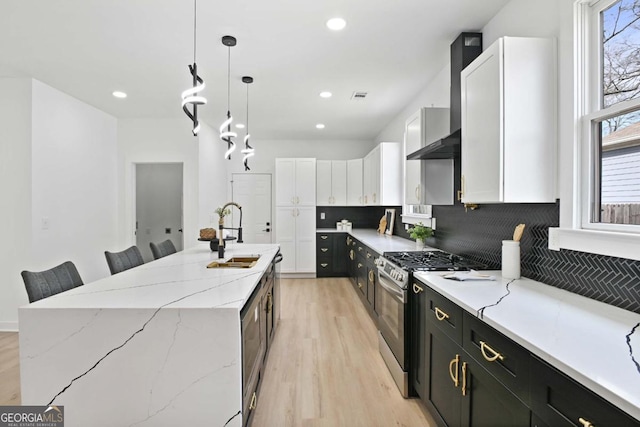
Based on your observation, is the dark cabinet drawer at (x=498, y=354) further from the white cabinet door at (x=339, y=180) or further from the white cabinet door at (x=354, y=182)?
the white cabinet door at (x=339, y=180)

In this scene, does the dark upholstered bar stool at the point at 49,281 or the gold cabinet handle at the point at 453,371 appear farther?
the dark upholstered bar stool at the point at 49,281

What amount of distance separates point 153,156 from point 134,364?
15.1ft

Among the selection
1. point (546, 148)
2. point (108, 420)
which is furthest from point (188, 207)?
point (546, 148)

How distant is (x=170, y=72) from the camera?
139 inches

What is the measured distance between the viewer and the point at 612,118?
5.05 ft

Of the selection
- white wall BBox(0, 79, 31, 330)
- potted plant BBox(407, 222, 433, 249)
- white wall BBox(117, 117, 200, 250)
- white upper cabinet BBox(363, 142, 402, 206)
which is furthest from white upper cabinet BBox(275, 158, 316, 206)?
white wall BBox(0, 79, 31, 330)

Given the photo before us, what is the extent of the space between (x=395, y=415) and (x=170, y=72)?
3.77m

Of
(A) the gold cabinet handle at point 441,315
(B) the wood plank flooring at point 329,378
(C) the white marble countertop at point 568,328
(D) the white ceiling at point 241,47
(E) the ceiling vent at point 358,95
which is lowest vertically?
(B) the wood plank flooring at point 329,378

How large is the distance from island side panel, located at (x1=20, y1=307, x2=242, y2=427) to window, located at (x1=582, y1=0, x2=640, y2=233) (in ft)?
6.05

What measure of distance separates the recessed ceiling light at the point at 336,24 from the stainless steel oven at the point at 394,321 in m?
1.93

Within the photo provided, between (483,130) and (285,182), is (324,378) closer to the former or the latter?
(483,130)

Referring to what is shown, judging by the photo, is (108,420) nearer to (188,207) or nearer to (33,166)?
(33,166)

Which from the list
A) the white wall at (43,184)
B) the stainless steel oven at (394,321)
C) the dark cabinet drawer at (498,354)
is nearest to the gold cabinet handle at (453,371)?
the dark cabinet drawer at (498,354)

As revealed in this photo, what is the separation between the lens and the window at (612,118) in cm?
147
